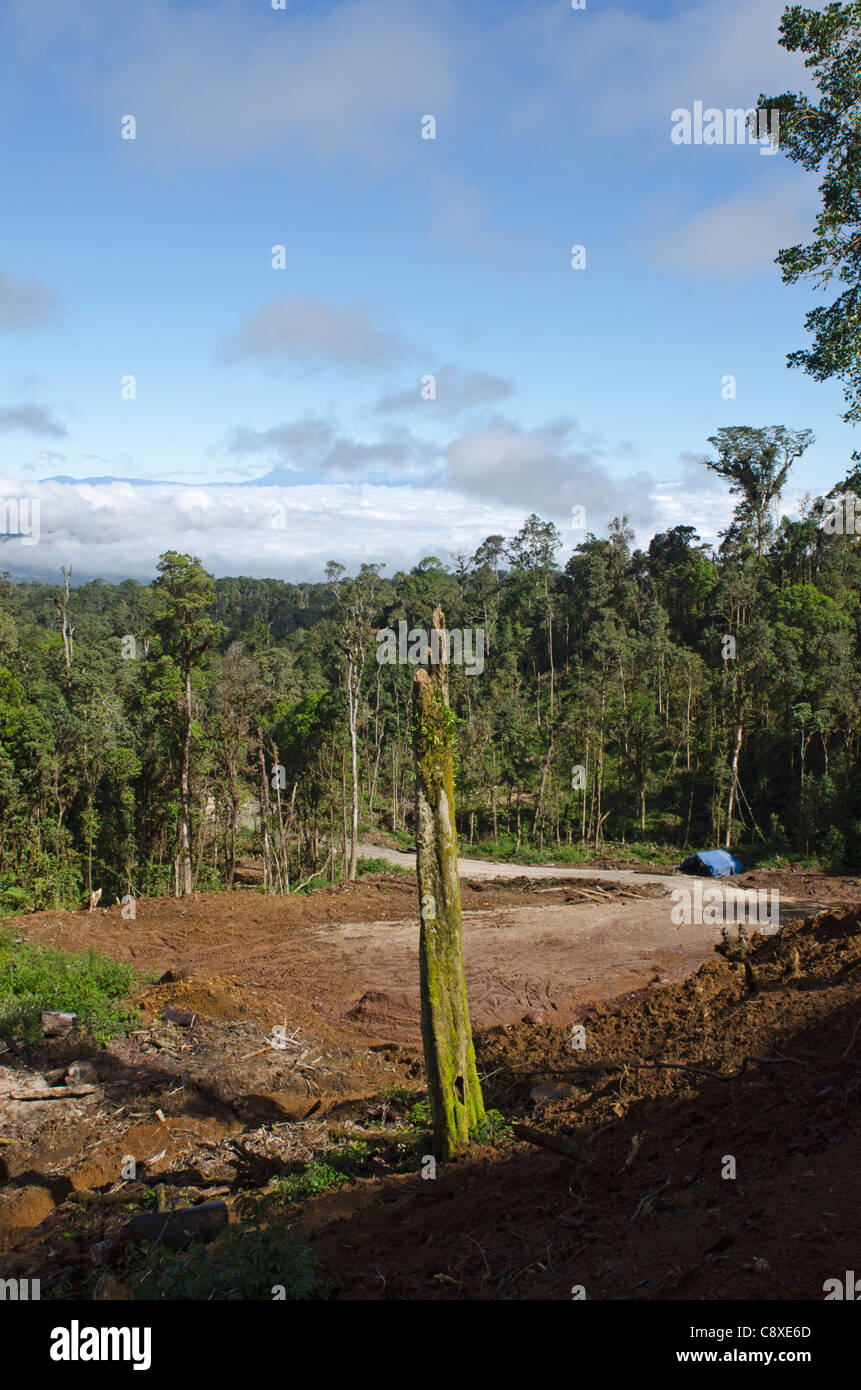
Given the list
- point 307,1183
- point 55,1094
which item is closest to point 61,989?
point 55,1094

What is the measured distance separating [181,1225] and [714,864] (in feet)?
72.7

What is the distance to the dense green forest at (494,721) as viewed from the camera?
23688 mm

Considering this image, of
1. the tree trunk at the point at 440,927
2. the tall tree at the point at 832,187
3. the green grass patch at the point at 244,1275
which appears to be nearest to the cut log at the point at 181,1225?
the green grass patch at the point at 244,1275

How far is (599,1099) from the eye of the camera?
7.45 metres

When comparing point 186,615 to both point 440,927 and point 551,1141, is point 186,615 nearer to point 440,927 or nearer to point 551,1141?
point 440,927

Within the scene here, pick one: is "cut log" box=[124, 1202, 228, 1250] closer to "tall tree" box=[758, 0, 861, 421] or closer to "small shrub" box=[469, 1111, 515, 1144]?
"small shrub" box=[469, 1111, 515, 1144]

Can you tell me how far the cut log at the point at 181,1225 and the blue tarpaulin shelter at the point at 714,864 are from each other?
70.5ft

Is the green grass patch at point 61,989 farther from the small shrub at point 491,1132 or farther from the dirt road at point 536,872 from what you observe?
the dirt road at point 536,872

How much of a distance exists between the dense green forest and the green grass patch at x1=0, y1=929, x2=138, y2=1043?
8530mm

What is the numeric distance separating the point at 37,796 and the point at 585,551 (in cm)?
4682

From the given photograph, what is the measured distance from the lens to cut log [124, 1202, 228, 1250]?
5547 mm

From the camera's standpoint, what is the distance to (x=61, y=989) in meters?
11.5

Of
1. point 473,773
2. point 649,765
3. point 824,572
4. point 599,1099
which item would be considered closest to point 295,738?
point 473,773
